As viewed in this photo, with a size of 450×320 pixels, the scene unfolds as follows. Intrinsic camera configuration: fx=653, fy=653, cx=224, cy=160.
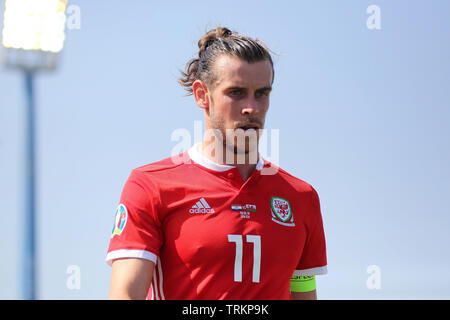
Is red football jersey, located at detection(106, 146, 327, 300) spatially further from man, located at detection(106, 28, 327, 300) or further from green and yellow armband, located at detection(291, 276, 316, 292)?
green and yellow armband, located at detection(291, 276, 316, 292)

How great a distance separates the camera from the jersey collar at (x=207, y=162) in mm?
3711

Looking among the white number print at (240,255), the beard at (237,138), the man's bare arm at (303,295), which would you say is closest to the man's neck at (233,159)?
the beard at (237,138)

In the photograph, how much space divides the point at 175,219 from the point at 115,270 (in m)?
0.42

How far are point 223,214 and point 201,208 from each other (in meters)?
0.12

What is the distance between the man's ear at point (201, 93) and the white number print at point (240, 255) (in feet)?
2.69

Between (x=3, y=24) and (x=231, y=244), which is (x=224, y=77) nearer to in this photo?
(x=231, y=244)

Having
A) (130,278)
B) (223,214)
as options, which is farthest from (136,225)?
(223,214)

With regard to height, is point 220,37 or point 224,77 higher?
point 220,37

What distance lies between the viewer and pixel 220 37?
3.99 meters

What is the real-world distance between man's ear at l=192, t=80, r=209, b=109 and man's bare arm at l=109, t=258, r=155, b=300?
102cm

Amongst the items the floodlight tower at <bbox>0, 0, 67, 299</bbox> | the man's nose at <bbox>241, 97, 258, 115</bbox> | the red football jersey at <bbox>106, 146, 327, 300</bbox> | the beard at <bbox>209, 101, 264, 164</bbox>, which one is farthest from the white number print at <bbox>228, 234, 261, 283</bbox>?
the floodlight tower at <bbox>0, 0, 67, 299</bbox>

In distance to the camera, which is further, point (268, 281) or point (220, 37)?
point (220, 37)

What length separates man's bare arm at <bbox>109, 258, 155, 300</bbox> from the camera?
10.3 feet
